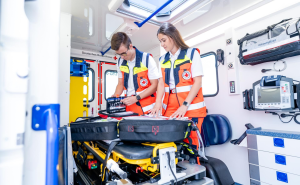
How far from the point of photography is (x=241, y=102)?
297 cm

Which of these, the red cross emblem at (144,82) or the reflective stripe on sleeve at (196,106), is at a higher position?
the red cross emblem at (144,82)

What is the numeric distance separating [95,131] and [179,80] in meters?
1.23

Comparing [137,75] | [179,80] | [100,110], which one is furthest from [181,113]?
[100,110]

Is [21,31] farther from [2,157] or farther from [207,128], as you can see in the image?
[207,128]

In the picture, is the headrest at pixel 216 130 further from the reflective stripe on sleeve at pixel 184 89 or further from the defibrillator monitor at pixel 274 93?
the reflective stripe on sleeve at pixel 184 89

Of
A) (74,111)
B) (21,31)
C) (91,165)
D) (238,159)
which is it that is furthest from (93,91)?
(21,31)

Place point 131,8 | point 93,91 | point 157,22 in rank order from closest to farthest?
1. point 131,8
2. point 157,22
3. point 93,91

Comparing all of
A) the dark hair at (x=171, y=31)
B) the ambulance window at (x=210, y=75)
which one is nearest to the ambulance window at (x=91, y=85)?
the ambulance window at (x=210, y=75)

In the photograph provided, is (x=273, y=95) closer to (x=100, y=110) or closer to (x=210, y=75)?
(x=210, y=75)

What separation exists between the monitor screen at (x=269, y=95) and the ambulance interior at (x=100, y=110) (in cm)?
2

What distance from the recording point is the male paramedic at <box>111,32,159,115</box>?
7.44 ft

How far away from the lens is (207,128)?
3107mm

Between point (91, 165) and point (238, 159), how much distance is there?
260cm

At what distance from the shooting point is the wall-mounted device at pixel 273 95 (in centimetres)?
218
